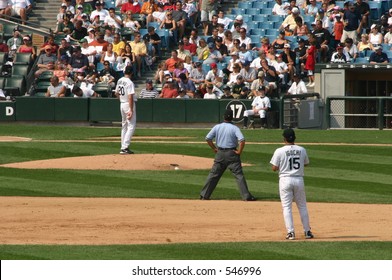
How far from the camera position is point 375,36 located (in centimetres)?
3512

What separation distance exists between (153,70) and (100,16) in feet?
9.45

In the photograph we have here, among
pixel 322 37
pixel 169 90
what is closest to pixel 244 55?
pixel 322 37

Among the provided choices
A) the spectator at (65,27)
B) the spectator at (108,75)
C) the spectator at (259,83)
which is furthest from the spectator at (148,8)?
the spectator at (259,83)

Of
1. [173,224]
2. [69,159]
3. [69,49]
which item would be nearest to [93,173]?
[69,159]

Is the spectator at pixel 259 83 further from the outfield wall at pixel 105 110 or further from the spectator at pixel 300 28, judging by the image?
the spectator at pixel 300 28

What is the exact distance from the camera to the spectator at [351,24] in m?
35.5

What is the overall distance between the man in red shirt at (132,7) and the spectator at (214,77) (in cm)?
574

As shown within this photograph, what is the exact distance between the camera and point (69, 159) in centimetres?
2495

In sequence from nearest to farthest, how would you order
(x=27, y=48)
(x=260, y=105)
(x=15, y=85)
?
(x=260, y=105), (x=15, y=85), (x=27, y=48)

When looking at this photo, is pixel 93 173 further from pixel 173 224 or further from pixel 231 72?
pixel 231 72

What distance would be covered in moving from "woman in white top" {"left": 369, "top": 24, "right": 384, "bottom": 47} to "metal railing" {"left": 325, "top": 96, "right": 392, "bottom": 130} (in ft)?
8.73

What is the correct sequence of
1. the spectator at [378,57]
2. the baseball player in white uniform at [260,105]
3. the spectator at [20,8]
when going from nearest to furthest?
1. the baseball player in white uniform at [260,105]
2. the spectator at [378,57]
3. the spectator at [20,8]

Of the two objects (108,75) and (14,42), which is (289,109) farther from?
(14,42)

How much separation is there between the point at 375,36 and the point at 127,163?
44.8 ft
